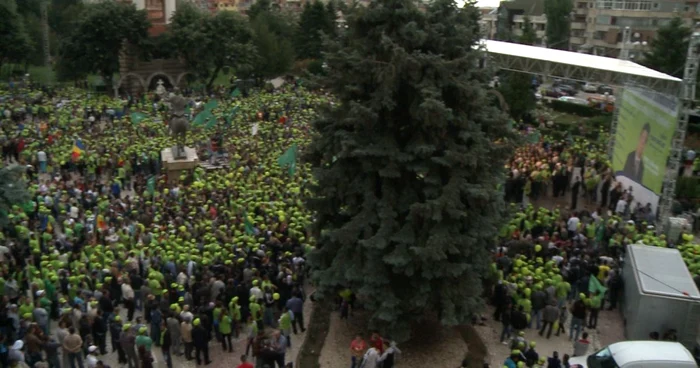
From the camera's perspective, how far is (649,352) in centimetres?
1143

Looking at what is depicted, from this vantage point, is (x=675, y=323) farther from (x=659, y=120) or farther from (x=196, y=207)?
(x=196, y=207)

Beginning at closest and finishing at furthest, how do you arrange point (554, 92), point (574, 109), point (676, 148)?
1. point (676, 148)
2. point (574, 109)
3. point (554, 92)

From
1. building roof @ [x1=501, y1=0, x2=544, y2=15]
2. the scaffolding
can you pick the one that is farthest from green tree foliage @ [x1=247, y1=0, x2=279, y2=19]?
the scaffolding

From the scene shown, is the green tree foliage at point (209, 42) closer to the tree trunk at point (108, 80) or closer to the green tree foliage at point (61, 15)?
the tree trunk at point (108, 80)

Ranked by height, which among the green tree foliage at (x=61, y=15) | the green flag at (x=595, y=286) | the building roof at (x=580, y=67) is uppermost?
the green tree foliage at (x=61, y=15)

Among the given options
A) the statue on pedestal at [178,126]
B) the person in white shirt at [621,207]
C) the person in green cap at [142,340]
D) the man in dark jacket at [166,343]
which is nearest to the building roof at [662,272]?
the person in white shirt at [621,207]

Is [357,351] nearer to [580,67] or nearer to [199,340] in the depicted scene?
[199,340]

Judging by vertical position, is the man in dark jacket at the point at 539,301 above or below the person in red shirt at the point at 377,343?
above

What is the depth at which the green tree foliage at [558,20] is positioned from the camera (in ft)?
222

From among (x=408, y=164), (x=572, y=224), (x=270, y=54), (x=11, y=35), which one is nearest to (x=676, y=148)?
(x=572, y=224)

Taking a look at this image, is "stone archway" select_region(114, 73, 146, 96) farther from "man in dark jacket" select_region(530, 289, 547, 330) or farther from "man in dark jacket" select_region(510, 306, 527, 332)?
"man in dark jacket" select_region(510, 306, 527, 332)

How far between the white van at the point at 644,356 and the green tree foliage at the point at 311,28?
143 feet

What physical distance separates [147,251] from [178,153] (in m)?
9.01

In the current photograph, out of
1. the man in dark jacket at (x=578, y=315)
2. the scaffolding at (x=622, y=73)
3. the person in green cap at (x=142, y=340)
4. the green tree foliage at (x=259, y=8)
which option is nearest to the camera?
the person in green cap at (x=142, y=340)
